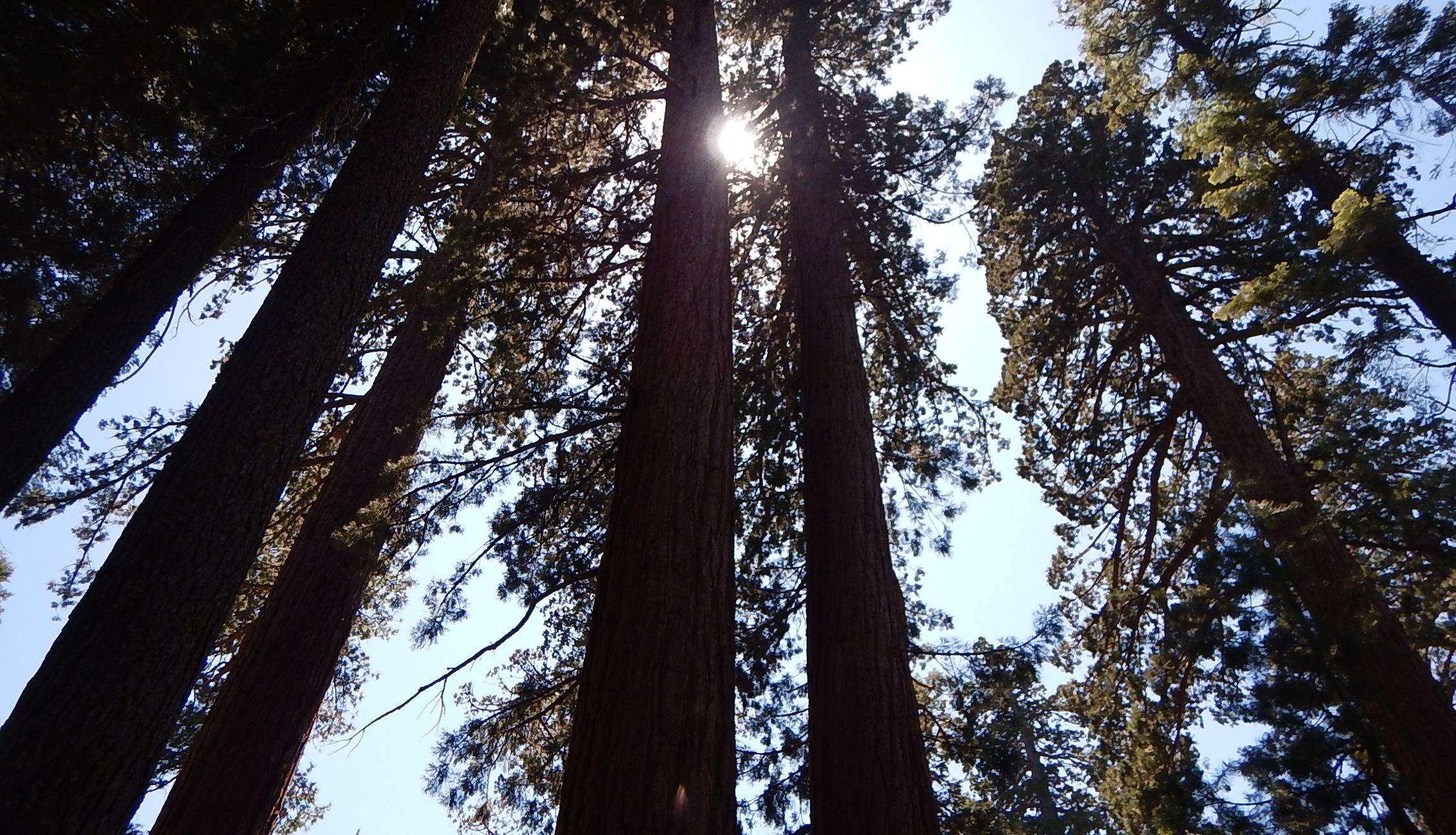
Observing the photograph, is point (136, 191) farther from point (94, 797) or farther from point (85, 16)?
point (94, 797)

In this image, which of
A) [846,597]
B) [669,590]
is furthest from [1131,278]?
[669,590]

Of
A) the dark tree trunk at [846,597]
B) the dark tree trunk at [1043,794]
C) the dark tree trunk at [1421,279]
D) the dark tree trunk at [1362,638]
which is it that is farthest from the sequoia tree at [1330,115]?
the dark tree trunk at [1043,794]

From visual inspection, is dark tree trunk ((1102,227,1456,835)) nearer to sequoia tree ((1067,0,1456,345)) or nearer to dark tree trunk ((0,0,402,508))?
sequoia tree ((1067,0,1456,345))

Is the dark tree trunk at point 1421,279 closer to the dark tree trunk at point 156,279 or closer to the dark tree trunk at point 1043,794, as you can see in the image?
the dark tree trunk at point 1043,794

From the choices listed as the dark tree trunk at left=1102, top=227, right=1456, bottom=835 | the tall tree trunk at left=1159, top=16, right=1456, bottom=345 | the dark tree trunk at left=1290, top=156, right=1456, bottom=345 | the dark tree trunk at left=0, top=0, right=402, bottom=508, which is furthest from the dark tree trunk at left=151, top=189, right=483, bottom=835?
the dark tree trunk at left=1290, top=156, right=1456, bottom=345

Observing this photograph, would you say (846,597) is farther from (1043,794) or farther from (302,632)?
(1043,794)

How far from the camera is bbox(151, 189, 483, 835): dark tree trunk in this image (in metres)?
4.53

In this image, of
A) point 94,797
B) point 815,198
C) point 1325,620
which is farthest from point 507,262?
point 1325,620

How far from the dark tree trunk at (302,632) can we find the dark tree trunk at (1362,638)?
6.31 m

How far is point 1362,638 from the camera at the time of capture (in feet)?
15.8

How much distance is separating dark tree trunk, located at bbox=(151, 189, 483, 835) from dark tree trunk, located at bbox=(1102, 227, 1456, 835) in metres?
6.31

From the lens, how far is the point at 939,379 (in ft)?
25.9

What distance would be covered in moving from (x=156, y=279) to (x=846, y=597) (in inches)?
243

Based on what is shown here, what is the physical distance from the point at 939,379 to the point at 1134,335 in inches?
140
